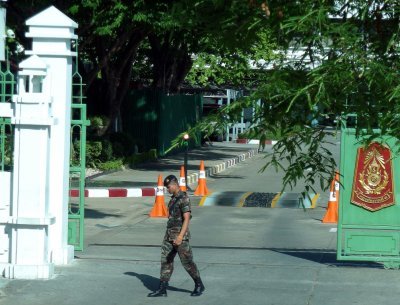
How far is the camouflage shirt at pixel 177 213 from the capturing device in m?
10.7

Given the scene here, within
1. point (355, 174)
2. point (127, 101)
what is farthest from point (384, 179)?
point (127, 101)

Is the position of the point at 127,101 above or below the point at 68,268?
above

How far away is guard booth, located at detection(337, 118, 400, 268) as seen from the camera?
13.2m

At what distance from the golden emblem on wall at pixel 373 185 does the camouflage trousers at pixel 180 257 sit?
3.21 metres

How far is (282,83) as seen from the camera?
4.63 m

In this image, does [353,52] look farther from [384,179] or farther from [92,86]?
[92,86]

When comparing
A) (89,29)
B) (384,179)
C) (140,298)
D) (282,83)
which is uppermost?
(89,29)

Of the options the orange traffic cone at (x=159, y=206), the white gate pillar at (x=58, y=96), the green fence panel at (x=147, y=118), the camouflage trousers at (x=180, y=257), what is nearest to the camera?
the camouflage trousers at (x=180, y=257)

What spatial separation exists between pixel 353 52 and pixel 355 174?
8.80m

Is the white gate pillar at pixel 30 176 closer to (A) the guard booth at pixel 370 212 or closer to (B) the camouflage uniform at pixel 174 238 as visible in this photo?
(B) the camouflage uniform at pixel 174 238

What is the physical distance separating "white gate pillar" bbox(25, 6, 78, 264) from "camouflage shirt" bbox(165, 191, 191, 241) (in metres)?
2.30

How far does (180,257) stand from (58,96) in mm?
3051

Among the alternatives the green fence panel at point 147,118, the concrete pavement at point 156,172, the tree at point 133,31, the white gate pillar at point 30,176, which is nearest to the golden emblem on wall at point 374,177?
the tree at point 133,31

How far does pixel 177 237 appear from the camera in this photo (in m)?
10.7
